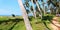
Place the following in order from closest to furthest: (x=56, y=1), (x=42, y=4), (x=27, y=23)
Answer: (x=27, y=23) → (x=42, y=4) → (x=56, y=1)

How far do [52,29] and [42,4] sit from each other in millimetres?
19912

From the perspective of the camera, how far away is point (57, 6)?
Result: 50.9 metres

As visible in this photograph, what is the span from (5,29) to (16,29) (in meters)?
1.46

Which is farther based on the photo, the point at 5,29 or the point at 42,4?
the point at 42,4

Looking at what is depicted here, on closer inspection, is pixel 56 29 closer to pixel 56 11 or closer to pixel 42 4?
pixel 42 4

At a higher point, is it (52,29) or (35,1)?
(35,1)

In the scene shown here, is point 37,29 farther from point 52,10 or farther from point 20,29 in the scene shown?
point 52,10

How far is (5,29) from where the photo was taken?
19.7 metres

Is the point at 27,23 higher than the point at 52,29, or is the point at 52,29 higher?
the point at 27,23

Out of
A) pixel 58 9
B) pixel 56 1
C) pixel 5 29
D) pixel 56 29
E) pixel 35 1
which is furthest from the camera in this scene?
pixel 58 9

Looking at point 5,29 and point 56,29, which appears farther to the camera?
point 56,29

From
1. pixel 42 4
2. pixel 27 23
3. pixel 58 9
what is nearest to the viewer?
pixel 27 23

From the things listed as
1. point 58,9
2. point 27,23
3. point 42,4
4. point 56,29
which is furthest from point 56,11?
point 27,23

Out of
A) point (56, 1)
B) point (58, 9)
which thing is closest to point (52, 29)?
point (56, 1)
